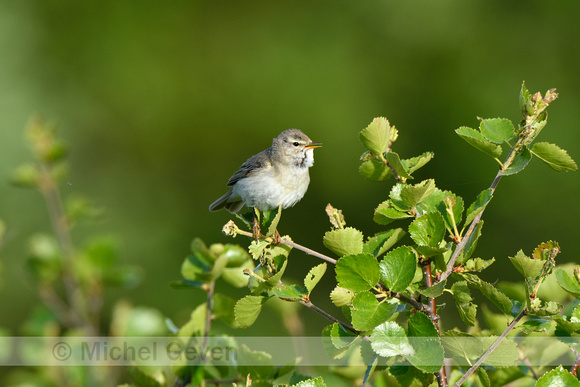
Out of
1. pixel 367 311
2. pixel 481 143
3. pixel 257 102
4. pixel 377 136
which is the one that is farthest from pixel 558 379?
pixel 257 102

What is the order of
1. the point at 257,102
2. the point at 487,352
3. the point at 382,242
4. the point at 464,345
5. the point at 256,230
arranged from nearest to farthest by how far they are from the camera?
the point at 487,352 → the point at 464,345 → the point at 382,242 → the point at 256,230 → the point at 257,102

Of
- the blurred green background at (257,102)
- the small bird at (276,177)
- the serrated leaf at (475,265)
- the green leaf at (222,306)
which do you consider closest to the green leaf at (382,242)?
the serrated leaf at (475,265)

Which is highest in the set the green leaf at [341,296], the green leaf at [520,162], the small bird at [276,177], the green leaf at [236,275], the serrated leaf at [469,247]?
the small bird at [276,177]

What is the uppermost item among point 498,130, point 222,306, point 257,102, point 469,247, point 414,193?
point 257,102

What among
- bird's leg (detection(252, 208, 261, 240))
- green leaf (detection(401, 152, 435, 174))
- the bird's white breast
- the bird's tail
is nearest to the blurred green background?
the bird's tail

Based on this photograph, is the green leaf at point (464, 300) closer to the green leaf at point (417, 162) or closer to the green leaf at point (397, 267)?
the green leaf at point (397, 267)

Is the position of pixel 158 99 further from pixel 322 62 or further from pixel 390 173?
pixel 390 173

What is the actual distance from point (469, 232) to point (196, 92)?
6829mm

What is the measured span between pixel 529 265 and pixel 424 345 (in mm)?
209

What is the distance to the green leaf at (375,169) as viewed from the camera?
4.14 feet

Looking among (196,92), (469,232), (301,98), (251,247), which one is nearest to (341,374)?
(251,247)

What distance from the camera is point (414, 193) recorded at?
1129 mm

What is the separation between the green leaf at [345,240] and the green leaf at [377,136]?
20cm

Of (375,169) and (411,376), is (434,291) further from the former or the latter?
(375,169)
